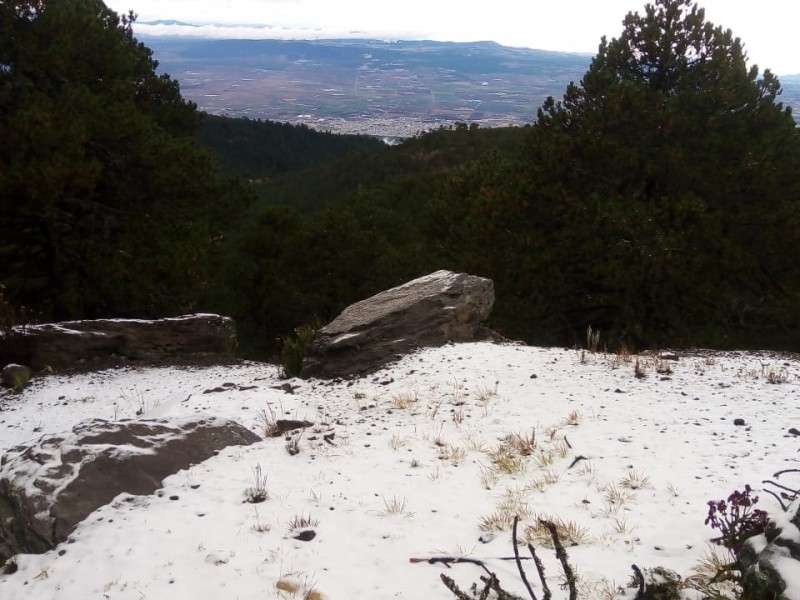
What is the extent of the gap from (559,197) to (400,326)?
4693mm

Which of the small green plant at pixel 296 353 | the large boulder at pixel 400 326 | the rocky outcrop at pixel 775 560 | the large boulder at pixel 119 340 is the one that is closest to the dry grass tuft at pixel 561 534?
the rocky outcrop at pixel 775 560

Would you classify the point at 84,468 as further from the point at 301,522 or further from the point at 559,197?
the point at 559,197

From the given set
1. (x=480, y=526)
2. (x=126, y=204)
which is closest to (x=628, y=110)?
(x=480, y=526)

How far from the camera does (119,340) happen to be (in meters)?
9.55

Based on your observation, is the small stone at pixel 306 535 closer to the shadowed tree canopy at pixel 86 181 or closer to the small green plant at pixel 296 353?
the small green plant at pixel 296 353

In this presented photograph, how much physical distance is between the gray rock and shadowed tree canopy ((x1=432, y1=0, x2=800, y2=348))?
827 centimetres

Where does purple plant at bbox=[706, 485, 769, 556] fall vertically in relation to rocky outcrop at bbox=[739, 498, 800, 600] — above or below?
below

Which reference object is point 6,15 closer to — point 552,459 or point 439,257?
point 439,257

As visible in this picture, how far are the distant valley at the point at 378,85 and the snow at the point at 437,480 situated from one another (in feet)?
141

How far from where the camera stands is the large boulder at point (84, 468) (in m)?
3.73

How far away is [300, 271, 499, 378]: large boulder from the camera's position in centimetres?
790

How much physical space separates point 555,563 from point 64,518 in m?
3.06

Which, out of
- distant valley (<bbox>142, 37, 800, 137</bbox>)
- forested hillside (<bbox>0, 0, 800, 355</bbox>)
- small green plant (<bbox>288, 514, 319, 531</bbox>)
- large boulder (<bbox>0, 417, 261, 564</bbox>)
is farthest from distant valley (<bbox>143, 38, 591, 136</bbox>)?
small green plant (<bbox>288, 514, 319, 531</bbox>)

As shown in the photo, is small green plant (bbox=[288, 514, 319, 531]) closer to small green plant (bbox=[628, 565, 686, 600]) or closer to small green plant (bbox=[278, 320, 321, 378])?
small green plant (bbox=[628, 565, 686, 600])
